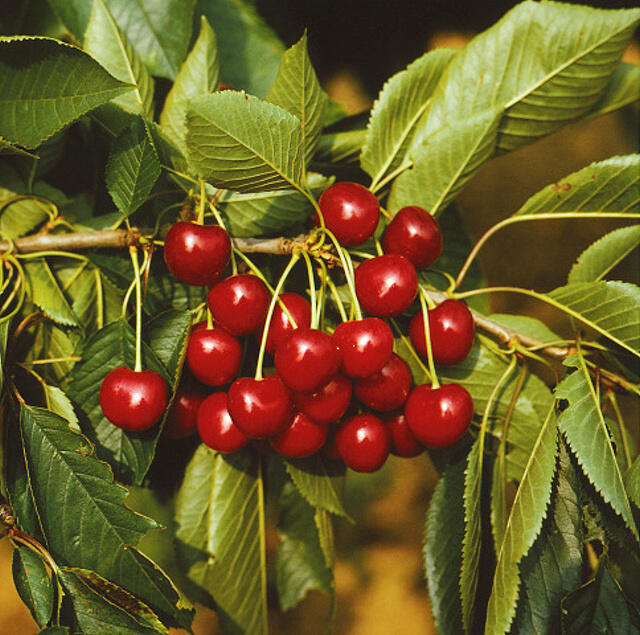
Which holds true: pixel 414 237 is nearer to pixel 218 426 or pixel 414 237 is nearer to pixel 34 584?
pixel 218 426

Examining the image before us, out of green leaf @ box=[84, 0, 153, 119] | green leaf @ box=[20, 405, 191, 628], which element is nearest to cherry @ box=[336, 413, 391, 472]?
green leaf @ box=[20, 405, 191, 628]

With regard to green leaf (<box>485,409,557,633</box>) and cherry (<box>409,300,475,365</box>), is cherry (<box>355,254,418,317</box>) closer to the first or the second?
cherry (<box>409,300,475,365</box>)

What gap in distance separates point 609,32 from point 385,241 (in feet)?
1.08

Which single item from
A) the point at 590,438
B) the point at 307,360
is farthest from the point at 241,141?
the point at 590,438

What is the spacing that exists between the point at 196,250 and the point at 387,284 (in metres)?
0.19

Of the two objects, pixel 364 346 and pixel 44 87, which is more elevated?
pixel 44 87

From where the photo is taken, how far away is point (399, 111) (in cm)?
70

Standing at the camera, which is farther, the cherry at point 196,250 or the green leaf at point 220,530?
the green leaf at point 220,530

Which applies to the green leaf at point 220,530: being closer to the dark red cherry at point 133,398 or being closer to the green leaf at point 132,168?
the dark red cherry at point 133,398

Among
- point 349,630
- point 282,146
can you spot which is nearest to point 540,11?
point 282,146

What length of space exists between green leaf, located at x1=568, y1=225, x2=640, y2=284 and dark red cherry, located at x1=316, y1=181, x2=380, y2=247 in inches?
10.9

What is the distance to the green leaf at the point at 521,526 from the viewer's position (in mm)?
563

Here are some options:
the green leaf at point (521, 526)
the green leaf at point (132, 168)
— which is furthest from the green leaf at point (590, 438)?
the green leaf at point (132, 168)

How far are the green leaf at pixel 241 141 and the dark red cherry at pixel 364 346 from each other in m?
0.16
